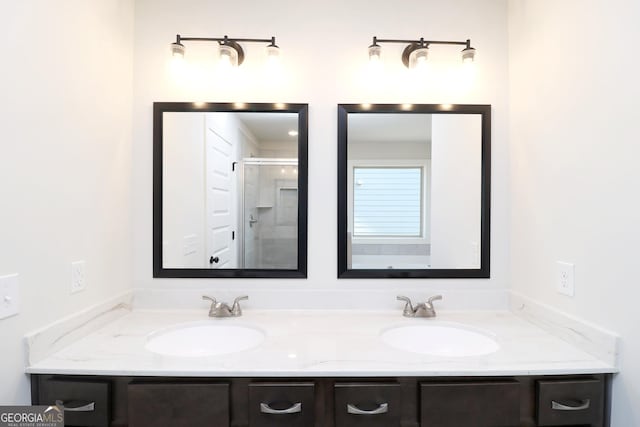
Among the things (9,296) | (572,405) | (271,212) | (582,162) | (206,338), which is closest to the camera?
(9,296)

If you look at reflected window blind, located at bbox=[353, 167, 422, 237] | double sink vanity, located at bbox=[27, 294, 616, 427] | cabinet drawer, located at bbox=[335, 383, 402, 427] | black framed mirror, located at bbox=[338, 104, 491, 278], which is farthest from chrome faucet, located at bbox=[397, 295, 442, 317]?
cabinet drawer, located at bbox=[335, 383, 402, 427]

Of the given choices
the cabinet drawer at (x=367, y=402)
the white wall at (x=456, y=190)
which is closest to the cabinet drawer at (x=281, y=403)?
the cabinet drawer at (x=367, y=402)

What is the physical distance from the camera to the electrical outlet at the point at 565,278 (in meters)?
1.28

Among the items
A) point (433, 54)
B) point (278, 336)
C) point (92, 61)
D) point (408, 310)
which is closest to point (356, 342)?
point (278, 336)

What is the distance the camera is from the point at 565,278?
1.31m

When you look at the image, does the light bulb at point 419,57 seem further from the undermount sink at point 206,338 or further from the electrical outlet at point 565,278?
the undermount sink at point 206,338

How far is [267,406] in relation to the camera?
1.09m

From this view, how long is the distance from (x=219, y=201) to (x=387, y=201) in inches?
34.8

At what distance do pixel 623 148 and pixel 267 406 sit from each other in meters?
1.44

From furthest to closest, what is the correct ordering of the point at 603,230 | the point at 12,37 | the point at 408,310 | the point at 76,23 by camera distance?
the point at 408,310
the point at 76,23
the point at 603,230
the point at 12,37

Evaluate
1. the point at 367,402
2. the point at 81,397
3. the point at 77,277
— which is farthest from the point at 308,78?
the point at 81,397

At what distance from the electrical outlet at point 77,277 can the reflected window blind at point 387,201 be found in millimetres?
1226

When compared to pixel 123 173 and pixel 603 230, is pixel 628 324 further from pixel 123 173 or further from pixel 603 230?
pixel 123 173

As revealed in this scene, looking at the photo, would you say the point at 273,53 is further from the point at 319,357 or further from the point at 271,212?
the point at 319,357
